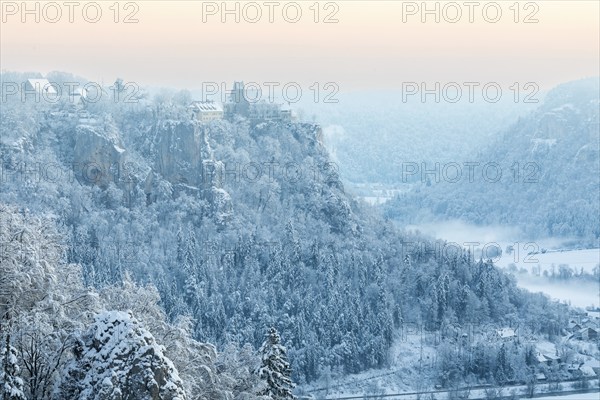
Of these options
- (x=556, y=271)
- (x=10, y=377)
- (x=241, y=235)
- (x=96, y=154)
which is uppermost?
(x=96, y=154)

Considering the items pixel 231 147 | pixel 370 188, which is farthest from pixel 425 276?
pixel 370 188

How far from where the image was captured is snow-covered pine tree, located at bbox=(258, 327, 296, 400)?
2906 centimetres

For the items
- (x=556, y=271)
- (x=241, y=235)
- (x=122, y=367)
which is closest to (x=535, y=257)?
(x=556, y=271)

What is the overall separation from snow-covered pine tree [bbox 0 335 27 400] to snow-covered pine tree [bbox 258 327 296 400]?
8920mm

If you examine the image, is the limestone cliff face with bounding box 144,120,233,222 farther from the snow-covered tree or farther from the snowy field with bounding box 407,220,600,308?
the snow-covered tree

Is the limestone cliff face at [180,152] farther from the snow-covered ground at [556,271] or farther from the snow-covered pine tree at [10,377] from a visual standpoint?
the snow-covered pine tree at [10,377]

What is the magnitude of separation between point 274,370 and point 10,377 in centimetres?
971

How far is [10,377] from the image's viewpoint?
71.1ft

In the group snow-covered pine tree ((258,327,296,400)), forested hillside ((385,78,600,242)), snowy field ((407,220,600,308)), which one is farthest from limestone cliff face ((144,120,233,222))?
forested hillside ((385,78,600,242))

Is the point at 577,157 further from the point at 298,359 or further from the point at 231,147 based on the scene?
the point at 298,359

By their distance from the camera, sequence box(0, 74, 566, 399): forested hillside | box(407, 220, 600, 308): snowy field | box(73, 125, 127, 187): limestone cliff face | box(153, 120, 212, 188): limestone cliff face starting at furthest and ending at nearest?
box(407, 220, 600, 308): snowy field < box(153, 120, 212, 188): limestone cliff face < box(73, 125, 127, 187): limestone cliff face < box(0, 74, 566, 399): forested hillside

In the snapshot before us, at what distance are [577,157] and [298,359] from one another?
119 m

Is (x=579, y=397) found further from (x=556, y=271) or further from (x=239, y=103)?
(x=556, y=271)

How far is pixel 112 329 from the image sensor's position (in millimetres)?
21672
